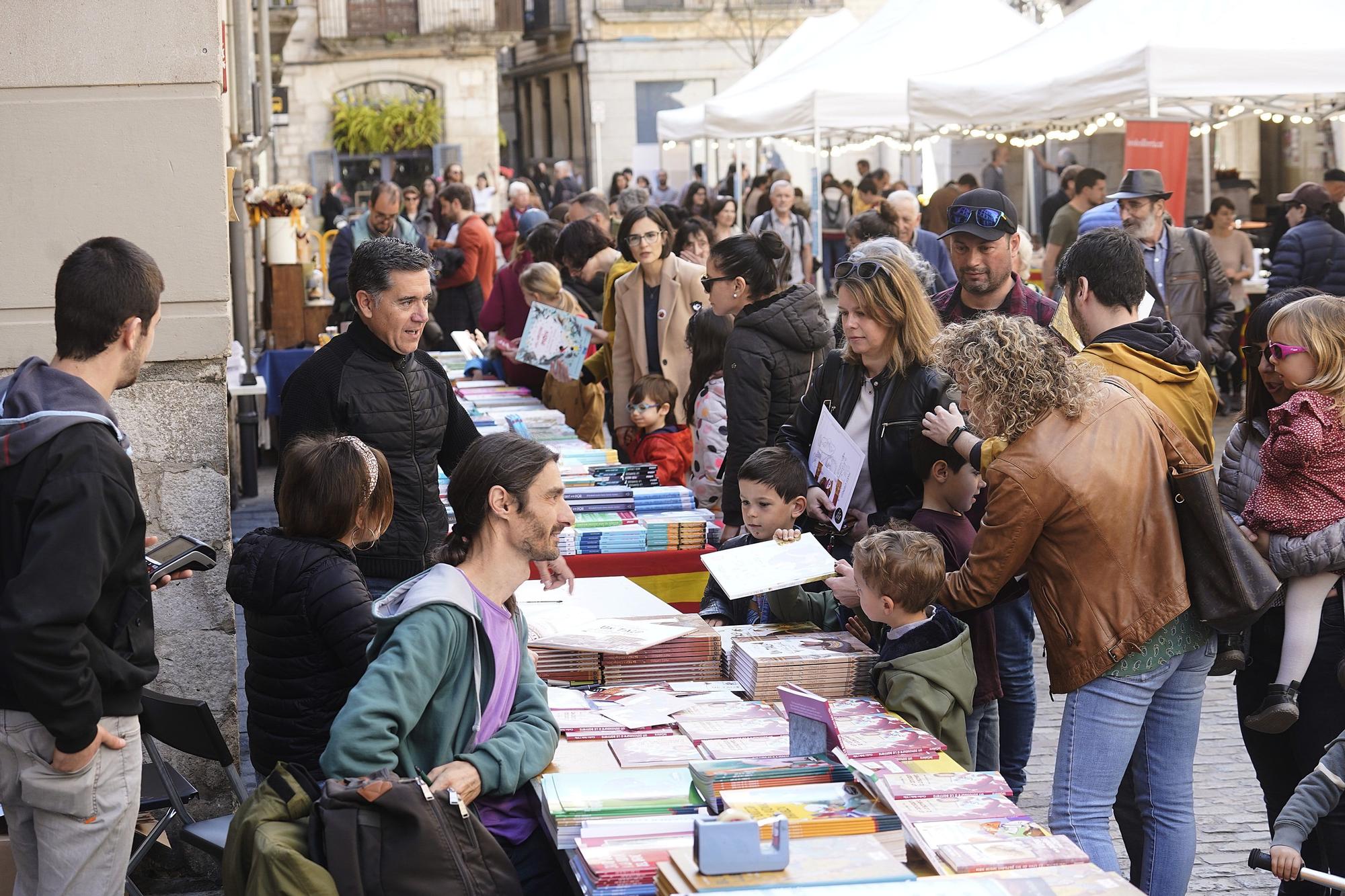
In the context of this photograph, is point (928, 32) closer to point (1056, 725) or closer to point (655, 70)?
point (1056, 725)

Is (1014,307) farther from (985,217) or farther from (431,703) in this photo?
(431,703)

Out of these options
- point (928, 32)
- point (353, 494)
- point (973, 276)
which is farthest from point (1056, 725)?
point (928, 32)

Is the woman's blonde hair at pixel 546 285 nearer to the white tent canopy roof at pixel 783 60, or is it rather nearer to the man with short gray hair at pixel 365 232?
the man with short gray hair at pixel 365 232

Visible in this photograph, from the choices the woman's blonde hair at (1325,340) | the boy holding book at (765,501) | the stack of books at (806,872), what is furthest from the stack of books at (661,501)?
the stack of books at (806,872)

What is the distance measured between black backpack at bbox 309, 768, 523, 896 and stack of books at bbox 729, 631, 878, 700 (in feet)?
3.66

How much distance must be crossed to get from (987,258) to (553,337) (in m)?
3.19

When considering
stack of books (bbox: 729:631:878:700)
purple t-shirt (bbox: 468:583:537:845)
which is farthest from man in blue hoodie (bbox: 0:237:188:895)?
stack of books (bbox: 729:631:878:700)

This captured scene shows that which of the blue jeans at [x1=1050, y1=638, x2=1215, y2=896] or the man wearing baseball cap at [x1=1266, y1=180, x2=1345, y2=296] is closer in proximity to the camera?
the blue jeans at [x1=1050, y1=638, x2=1215, y2=896]

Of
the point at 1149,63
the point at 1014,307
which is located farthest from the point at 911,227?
the point at 1014,307

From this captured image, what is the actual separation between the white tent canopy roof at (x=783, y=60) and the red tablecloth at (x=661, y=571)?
14764mm

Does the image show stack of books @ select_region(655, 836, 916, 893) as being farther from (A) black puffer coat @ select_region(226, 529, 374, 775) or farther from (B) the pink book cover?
(A) black puffer coat @ select_region(226, 529, 374, 775)

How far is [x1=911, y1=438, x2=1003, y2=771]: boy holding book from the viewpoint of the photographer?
13.5 ft

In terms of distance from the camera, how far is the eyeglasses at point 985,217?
4.84m

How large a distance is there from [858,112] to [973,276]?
36.3 feet
